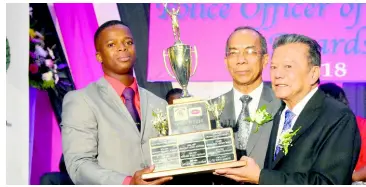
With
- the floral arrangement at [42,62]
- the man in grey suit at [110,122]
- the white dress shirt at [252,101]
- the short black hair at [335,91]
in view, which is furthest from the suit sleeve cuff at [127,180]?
the short black hair at [335,91]

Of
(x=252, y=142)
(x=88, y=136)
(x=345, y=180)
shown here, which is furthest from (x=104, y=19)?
(x=345, y=180)

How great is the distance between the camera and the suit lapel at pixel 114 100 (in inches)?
164

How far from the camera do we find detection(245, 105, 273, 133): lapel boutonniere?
420cm

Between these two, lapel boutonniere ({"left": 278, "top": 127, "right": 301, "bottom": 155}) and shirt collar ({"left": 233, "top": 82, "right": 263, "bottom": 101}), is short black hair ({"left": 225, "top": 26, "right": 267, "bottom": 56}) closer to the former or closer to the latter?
shirt collar ({"left": 233, "top": 82, "right": 263, "bottom": 101})

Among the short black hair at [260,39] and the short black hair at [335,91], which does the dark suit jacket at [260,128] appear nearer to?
the short black hair at [260,39]

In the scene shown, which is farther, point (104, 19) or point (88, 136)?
point (104, 19)

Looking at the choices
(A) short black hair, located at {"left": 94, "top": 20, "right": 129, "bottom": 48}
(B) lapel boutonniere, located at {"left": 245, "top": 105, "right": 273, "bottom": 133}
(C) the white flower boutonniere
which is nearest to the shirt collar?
(B) lapel boutonniere, located at {"left": 245, "top": 105, "right": 273, "bottom": 133}

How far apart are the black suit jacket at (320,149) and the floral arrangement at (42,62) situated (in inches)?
72.5

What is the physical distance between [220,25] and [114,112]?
3.49ft

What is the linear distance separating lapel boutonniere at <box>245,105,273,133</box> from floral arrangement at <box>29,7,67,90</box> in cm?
150

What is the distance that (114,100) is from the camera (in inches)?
166

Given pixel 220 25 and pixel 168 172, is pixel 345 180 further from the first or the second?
pixel 220 25

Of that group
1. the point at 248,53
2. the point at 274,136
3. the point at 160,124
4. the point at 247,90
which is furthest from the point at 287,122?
the point at 160,124

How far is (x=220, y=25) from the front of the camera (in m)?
4.61
